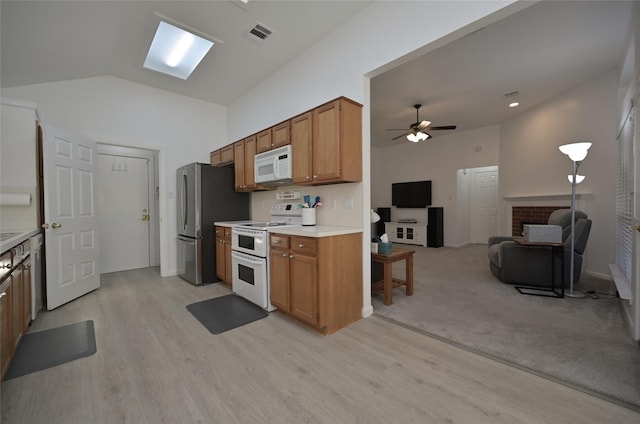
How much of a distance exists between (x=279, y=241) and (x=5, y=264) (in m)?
1.93

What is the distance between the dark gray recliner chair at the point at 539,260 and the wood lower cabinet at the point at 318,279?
2.43 m

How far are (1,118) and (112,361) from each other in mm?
2890

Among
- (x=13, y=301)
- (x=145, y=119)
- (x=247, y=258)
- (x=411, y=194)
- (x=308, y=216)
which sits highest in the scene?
(x=145, y=119)

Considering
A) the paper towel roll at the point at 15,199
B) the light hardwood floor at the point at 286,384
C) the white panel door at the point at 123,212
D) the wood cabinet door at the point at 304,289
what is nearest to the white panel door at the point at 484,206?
the light hardwood floor at the point at 286,384

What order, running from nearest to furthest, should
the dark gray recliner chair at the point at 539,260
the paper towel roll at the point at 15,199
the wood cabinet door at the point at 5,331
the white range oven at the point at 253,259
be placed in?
the wood cabinet door at the point at 5,331 → the paper towel roll at the point at 15,199 → the white range oven at the point at 253,259 → the dark gray recliner chair at the point at 539,260

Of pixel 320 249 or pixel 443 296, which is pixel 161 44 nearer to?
pixel 320 249

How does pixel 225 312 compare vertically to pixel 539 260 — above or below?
below

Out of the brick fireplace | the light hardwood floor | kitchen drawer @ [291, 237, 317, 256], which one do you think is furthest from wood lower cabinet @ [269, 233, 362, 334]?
the brick fireplace

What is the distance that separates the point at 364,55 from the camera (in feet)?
8.49

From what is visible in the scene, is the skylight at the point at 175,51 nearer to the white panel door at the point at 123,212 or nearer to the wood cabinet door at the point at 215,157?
the wood cabinet door at the point at 215,157

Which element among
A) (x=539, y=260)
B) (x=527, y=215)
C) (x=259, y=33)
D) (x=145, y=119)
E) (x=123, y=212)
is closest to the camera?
(x=259, y=33)

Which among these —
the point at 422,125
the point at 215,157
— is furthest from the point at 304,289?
the point at 422,125

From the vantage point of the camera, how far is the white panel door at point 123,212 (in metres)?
4.55

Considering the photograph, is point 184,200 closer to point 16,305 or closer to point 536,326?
point 16,305
